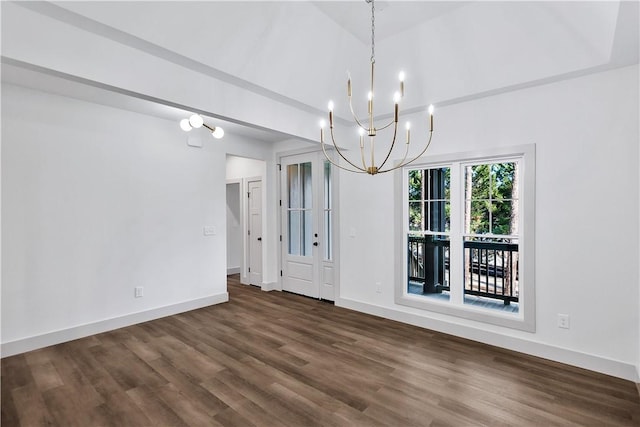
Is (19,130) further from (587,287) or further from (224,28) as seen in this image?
(587,287)

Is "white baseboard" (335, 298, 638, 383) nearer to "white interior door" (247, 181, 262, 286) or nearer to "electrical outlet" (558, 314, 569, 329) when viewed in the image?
"electrical outlet" (558, 314, 569, 329)

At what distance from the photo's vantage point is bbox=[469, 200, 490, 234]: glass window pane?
3.52m

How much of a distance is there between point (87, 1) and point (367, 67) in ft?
8.30

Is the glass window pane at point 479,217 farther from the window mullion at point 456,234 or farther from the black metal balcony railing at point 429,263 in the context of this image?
the black metal balcony railing at point 429,263

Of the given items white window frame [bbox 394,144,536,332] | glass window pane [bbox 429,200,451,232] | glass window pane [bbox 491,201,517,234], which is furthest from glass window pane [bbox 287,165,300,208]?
glass window pane [bbox 491,201,517,234]

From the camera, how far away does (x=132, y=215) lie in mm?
4090

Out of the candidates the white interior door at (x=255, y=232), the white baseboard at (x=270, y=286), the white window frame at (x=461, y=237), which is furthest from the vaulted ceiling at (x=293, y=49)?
the white baseboard at (x=270, y=286)

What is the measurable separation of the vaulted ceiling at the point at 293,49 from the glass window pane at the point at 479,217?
119 centimetres

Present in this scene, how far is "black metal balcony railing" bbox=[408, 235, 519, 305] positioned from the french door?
1.44m

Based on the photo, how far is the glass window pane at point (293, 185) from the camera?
5566mm

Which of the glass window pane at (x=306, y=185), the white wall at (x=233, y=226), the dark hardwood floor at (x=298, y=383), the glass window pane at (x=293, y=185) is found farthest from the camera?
the white wall at (x=233, y=226)

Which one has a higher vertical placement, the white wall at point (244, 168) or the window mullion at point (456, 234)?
the white wall at point (244, 168)

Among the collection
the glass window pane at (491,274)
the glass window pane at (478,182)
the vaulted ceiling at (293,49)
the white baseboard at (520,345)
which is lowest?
the white baseboard at (520,345)

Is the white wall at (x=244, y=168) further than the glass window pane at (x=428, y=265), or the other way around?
the white wall at (x=244, y=168)
